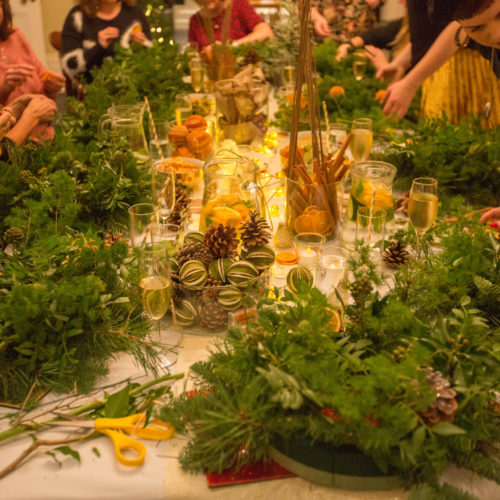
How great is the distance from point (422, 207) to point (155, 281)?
65 cm

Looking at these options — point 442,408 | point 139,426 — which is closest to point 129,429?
point 139,426

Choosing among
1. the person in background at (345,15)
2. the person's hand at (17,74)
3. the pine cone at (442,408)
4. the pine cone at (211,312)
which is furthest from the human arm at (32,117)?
the person in background at (345,15)

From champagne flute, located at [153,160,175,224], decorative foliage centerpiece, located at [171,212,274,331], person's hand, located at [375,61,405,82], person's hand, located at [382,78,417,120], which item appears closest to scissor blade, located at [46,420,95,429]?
decorative foliage centerpiece, located at [171,212,274,331]

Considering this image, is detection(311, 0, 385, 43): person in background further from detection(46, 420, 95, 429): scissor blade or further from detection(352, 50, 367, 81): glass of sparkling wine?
detection(46, 420, 95, 429): scissor blade

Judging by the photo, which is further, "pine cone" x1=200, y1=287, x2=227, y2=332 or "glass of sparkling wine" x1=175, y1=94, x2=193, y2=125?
"glass of sparkling wine" x1=175, y1=94, x2=193, y2=125

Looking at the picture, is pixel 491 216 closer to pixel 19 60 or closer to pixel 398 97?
pixel 398 97

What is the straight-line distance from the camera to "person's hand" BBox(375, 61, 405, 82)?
97.3 inches

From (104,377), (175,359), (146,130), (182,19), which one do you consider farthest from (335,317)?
(182,19)

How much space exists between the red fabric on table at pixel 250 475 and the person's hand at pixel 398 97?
1611mm

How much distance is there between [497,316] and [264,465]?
545mm

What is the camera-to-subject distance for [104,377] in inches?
39.8

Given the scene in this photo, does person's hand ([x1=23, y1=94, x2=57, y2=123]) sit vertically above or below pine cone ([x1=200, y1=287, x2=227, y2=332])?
above

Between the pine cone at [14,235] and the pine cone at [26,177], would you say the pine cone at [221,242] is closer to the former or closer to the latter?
the pine cone at [14,235]

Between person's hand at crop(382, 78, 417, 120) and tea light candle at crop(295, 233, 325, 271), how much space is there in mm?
1059
